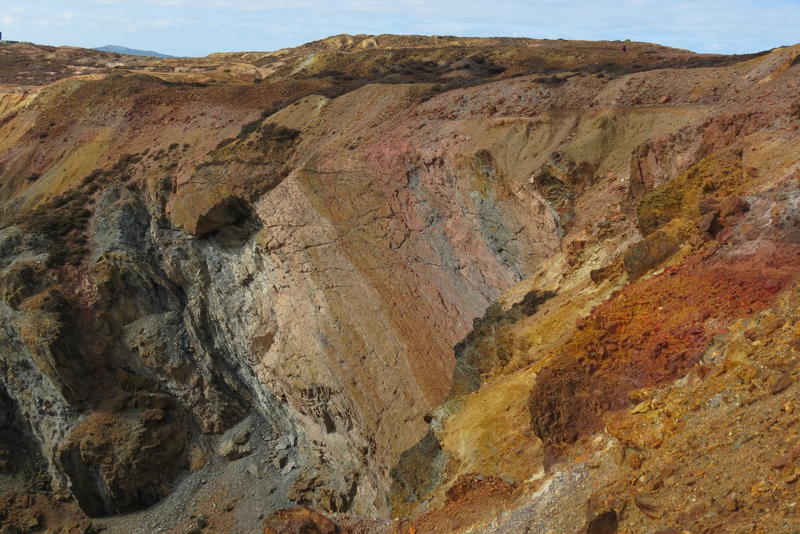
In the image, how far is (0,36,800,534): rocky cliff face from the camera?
36.1 feet

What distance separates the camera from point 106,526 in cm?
2172

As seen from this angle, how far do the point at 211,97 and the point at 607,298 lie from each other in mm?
27555

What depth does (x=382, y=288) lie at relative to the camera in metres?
20.4

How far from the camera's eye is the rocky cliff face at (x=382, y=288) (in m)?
11.0

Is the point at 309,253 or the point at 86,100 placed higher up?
the point at 86,100

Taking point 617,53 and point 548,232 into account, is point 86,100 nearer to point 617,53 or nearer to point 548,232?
point 548,232

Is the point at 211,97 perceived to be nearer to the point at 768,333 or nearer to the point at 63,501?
the point at 63,501

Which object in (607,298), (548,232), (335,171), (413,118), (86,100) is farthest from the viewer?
(86,100)

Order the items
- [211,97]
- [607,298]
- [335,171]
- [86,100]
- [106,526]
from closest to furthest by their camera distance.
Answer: [607,298], [106,526], [335,171], [211,97], [86,100]

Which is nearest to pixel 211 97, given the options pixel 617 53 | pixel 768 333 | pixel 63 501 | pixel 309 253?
pixel 309 253

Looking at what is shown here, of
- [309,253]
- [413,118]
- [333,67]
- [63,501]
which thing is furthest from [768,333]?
[333,67]

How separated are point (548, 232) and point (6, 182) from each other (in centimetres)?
3063

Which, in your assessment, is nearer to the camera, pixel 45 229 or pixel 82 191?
pixel 45 229

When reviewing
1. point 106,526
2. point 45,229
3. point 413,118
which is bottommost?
point 106,526
